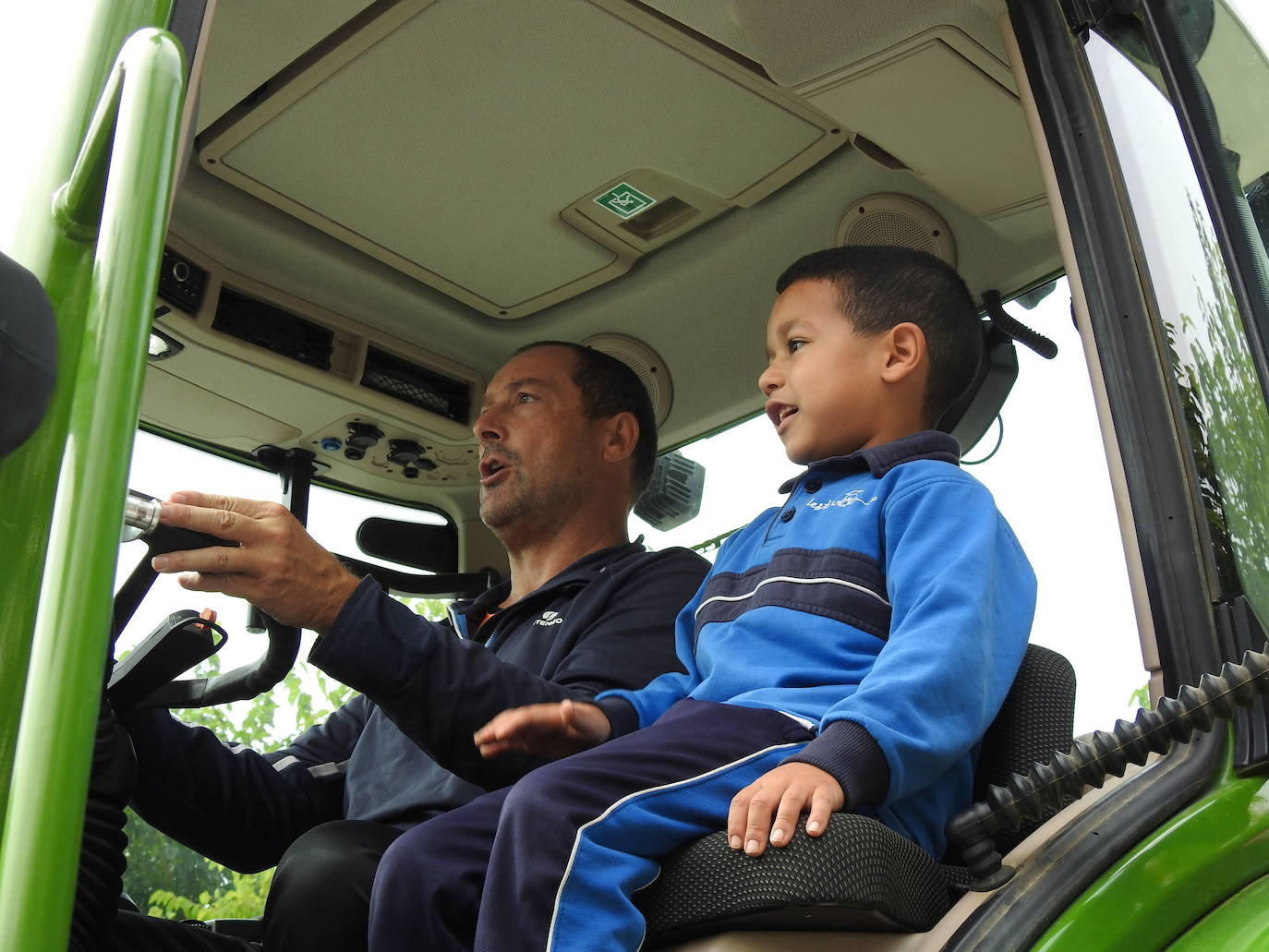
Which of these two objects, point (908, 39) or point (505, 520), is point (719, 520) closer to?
point (505, 520)

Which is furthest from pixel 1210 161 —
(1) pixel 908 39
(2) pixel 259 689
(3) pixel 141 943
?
(3) pixel 141 943

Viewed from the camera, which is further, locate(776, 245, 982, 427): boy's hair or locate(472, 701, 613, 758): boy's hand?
locate(776, 245, 982, 427): boy's hair

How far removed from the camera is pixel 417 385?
9.06 feet

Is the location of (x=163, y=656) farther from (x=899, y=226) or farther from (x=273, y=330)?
(x=899, y=226)

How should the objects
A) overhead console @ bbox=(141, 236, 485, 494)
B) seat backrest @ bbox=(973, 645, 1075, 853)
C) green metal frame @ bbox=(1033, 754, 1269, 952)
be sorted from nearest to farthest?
green metal frame @ bbox=(1033, 754, 1269, 952), seat backrest @ bbox=(973, 645, 1075, 853), overhead console @ bbox=(141, 236, 485, 494)

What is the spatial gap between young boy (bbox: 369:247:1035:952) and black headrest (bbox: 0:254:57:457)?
63 cm

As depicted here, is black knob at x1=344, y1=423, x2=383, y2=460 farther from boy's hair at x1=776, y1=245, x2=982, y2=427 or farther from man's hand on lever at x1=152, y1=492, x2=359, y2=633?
man's hand on lever at x1=152, y1=492, x2=359, y2=633

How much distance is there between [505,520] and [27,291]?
68.7 inches

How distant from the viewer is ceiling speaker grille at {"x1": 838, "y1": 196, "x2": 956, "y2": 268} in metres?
2.16

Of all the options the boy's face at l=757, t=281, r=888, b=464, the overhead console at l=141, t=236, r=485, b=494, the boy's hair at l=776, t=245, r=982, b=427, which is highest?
the overhead console at l=141, t=236, r=485, b=494

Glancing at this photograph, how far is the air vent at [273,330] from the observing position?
2.49 metres

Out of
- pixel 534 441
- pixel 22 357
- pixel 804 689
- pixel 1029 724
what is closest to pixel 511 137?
pixel 534 441

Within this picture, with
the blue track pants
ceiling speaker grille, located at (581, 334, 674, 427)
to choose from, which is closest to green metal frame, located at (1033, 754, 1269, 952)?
the blue track pants

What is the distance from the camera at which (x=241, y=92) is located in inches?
81.9
